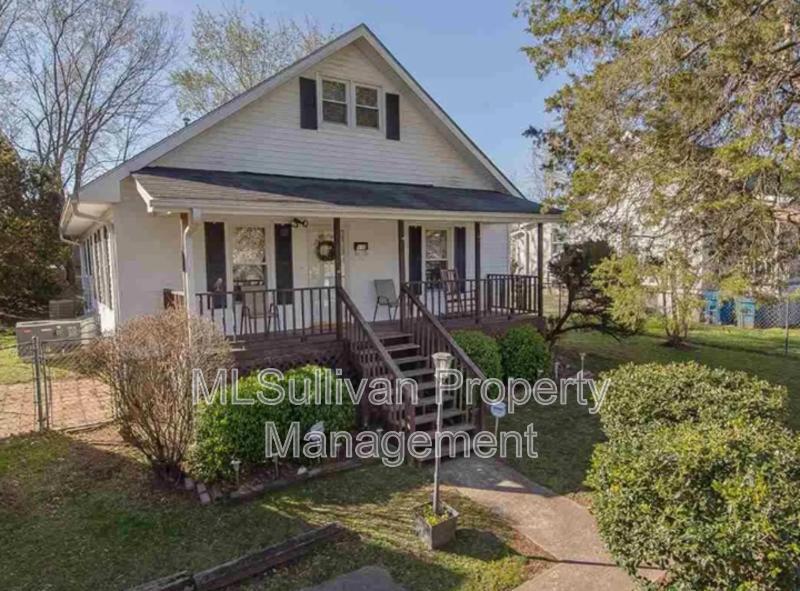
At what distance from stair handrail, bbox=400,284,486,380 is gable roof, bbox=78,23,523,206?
15.5 ft

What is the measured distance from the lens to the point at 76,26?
2706 cm

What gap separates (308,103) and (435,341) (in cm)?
572

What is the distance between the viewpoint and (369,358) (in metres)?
8.26

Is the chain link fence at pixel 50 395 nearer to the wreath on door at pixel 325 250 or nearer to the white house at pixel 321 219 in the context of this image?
the white house at pixel 321 219

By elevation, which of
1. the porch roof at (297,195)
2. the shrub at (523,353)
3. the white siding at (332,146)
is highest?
the white siding at (332,146)

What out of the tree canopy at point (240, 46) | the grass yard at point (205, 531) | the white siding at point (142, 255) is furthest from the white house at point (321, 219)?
the tree canopy at point (240, 46)

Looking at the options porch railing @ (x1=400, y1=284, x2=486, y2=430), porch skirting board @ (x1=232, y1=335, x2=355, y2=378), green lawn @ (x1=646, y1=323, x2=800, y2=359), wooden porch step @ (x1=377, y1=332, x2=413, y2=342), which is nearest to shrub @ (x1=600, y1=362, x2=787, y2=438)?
porch railing @ (x1=400, y1=284, x2=486, y2=430)

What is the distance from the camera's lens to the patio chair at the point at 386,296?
10969 mm

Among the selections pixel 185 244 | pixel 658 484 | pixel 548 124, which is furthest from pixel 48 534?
pixel 548 124

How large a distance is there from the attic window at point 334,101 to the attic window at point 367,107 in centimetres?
34

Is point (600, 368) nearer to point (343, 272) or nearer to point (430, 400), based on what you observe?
point (430, 400)

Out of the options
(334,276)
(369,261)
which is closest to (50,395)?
(334,276)

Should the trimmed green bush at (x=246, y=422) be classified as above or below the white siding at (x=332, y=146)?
below

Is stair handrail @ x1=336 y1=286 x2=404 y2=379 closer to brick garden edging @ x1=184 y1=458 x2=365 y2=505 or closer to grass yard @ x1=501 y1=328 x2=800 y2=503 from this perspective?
brick garden edging @ x1=184 y1=458 x2=365 y2=505
